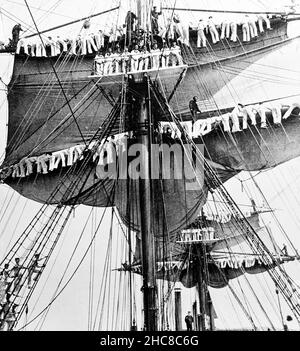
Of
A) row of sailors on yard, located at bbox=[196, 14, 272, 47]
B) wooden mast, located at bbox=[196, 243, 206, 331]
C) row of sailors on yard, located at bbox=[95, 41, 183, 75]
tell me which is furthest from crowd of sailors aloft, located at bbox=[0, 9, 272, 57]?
wooden mast, located at bbox=[196, 243, 206, 331]

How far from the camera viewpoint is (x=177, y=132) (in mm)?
5543

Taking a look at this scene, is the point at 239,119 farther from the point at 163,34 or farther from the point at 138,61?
the point at 138,61

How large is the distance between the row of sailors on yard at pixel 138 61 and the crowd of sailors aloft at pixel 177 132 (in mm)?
849

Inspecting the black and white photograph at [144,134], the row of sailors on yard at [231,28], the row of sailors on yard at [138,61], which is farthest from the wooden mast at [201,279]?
the row of sailors on yard at [138,61]

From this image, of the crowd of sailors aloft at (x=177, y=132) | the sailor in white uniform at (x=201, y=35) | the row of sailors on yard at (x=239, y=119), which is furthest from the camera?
the sailor in white uniform at (x=201, y=35)

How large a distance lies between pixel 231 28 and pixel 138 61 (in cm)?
187

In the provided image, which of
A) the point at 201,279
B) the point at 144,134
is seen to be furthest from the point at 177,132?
the point at 201,279

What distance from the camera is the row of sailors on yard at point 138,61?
485 cm

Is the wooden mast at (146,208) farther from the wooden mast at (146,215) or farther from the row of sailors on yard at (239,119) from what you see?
the row of sailors on yard at (239,119)

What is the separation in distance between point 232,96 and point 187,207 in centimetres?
182

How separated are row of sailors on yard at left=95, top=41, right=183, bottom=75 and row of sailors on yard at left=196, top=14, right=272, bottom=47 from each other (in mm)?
1466

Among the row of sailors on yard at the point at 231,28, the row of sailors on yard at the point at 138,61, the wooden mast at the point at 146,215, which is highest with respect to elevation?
the row of sailors on yard at the point at 231,28

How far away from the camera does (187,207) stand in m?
5.65
